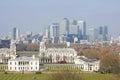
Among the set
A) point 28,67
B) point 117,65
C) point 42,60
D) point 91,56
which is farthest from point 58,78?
point 91,56

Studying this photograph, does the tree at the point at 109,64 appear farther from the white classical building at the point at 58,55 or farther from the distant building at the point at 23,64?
the white classical building at the point at 58,55

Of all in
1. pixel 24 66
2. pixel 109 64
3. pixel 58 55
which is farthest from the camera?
pixel 58 55

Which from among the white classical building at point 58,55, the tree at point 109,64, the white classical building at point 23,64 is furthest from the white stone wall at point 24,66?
the white classical building at point 58,55

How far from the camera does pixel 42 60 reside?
7394 centimetres

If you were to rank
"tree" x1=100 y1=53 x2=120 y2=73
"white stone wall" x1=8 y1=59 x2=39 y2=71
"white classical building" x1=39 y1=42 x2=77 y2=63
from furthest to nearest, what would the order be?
"white classical building" x1=39 y1=42 x2=77 y2=63 < "white stone wall" x1=8 y1=59 x2=39 y2=71 < "tree" x1=100 y1=53 x2=120 y2=73

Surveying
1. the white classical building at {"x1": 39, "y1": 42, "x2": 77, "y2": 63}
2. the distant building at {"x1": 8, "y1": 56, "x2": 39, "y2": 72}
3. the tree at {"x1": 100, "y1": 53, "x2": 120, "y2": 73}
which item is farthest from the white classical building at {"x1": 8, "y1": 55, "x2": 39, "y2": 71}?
the white classical building at {"x1": 39, "y1": 42, "x2": 77, "y2": 63}

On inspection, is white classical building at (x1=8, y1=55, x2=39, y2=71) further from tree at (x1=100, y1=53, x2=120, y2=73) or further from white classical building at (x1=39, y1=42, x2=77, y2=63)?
white classical building at (x1=39, y1=42, x2=77, y2=63)

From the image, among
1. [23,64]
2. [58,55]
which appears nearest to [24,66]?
[23,64]

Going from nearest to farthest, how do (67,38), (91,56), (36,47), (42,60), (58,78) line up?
(58,78) → (42,60) → (91,56) → (36,47) → (67,38)

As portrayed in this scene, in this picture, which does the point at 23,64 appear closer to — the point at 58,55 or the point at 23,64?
the point at 23,64

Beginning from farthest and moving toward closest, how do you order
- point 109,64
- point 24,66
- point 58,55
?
1. point 58,55
2. point 24,66
3. point 109,64

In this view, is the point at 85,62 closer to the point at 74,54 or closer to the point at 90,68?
the point at 90,68

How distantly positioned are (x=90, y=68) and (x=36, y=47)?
60.4m

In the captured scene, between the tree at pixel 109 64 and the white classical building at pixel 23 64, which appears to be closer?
the tree at pixel 109 64
